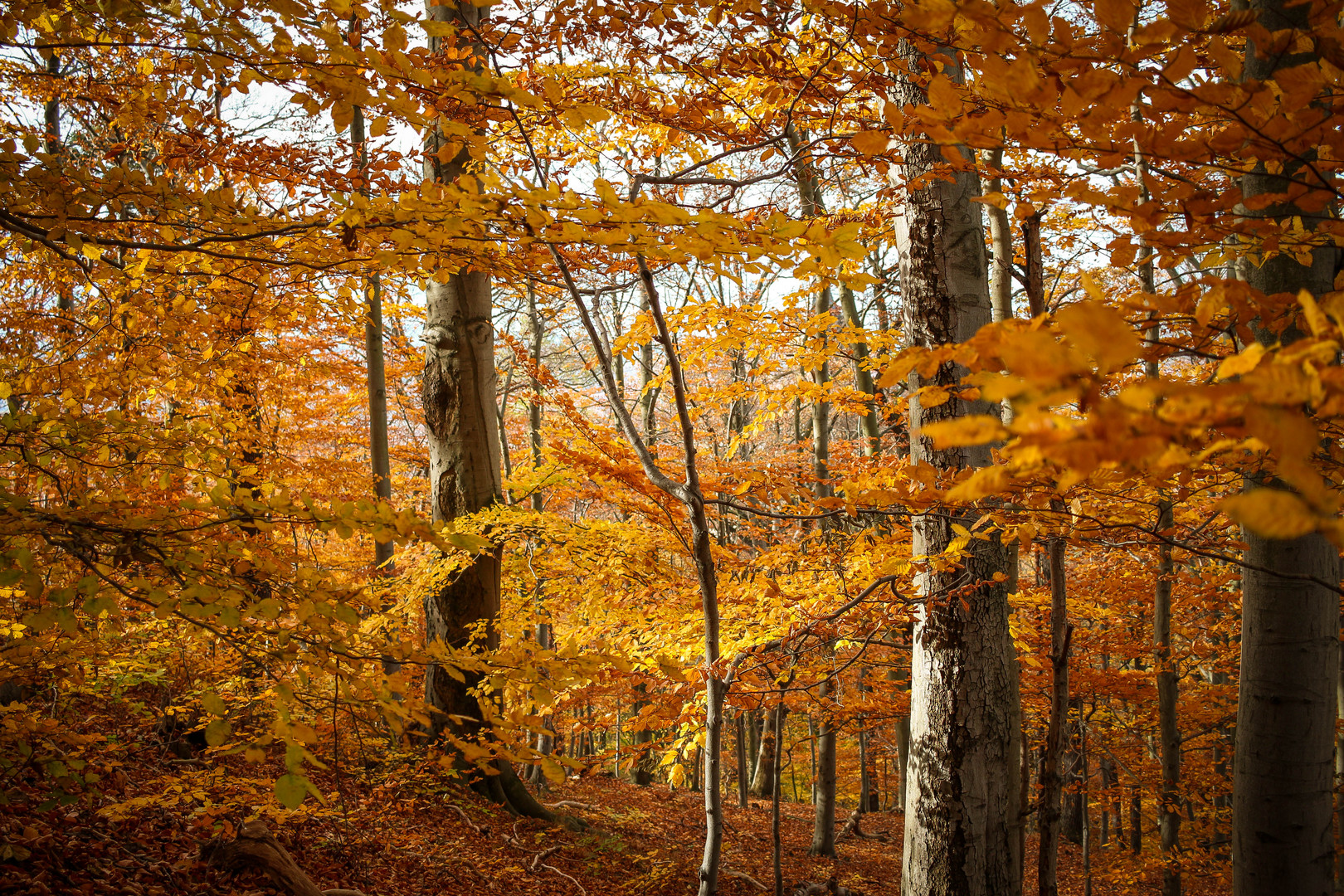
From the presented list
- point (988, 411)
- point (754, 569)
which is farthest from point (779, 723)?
point (988, 411)

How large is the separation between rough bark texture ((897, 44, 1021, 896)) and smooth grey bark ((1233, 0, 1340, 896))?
761 mm

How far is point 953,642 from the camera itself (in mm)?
2719

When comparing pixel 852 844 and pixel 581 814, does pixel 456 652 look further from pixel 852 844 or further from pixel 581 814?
pixel 852 844

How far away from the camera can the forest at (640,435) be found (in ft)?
4.34

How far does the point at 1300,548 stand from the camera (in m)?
2.04

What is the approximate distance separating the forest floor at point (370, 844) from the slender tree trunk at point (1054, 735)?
2.84m

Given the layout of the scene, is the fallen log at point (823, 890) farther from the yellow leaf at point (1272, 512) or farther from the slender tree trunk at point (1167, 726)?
the yellow leaf at point (1272, 512)

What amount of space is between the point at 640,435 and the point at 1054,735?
2.64 meters

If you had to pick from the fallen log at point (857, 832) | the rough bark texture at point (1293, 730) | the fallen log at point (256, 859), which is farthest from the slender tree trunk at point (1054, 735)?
the fallen log at point (857, 832)

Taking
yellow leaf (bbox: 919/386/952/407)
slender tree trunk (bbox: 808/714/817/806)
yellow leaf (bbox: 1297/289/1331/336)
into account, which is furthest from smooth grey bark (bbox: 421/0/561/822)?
yellow leaf (bbox: 1297/289/1331/336)

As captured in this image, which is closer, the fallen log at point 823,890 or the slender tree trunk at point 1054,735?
the slender tree trunk at point 1054,735

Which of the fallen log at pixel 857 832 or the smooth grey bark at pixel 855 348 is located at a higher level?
the smooth grey bark at pixel 855 348

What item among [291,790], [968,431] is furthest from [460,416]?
[968,431]

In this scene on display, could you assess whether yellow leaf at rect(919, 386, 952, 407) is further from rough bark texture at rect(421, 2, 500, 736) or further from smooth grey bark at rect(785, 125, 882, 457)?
smooth grey bark at rect(785, 125, 882, 457)
